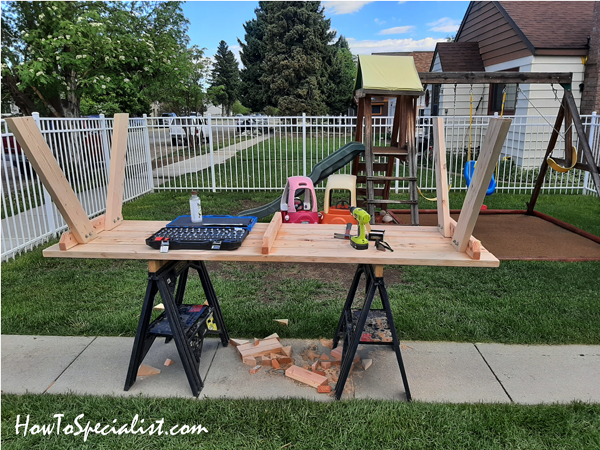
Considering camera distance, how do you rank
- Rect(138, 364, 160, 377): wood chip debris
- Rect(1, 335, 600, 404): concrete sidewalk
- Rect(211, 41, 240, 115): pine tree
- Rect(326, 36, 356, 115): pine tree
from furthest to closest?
Rect(211, 41, 240, 115): pine tree < Rect(326, 36, 356, 115): pine tree < Rect(138, 364, 160, 377): wood chip debris < Rect(1, 335, 600, 404): concrete sidewalk

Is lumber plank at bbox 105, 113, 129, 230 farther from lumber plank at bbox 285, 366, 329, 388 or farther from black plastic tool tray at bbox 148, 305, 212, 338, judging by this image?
lumber plank at bbox 285, 366, 329, 388

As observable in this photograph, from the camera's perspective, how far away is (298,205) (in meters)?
6.33

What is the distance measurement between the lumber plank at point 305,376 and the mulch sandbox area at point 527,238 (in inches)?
139

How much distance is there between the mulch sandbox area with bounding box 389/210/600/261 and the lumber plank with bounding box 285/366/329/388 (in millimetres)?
3535

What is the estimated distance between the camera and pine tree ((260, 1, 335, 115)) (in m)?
30.5

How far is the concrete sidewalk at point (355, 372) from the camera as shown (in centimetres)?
299

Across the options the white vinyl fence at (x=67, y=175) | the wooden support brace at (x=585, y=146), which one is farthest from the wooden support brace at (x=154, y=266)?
the wooden support brace at (x=585, y=146)

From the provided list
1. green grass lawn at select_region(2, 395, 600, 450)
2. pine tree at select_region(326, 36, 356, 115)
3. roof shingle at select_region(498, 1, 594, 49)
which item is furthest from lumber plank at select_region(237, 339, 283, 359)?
pine tree at select_region(326, 36, 356, 115)

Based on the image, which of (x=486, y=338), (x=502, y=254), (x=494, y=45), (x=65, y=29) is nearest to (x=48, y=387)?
(x=486, y=338)

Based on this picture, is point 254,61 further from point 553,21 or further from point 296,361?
point 296,361

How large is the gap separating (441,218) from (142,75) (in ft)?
34.9

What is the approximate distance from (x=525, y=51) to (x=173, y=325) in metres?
12.4

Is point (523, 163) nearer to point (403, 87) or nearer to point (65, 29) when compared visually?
point (403, 87)

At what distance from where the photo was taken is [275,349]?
3471mm
